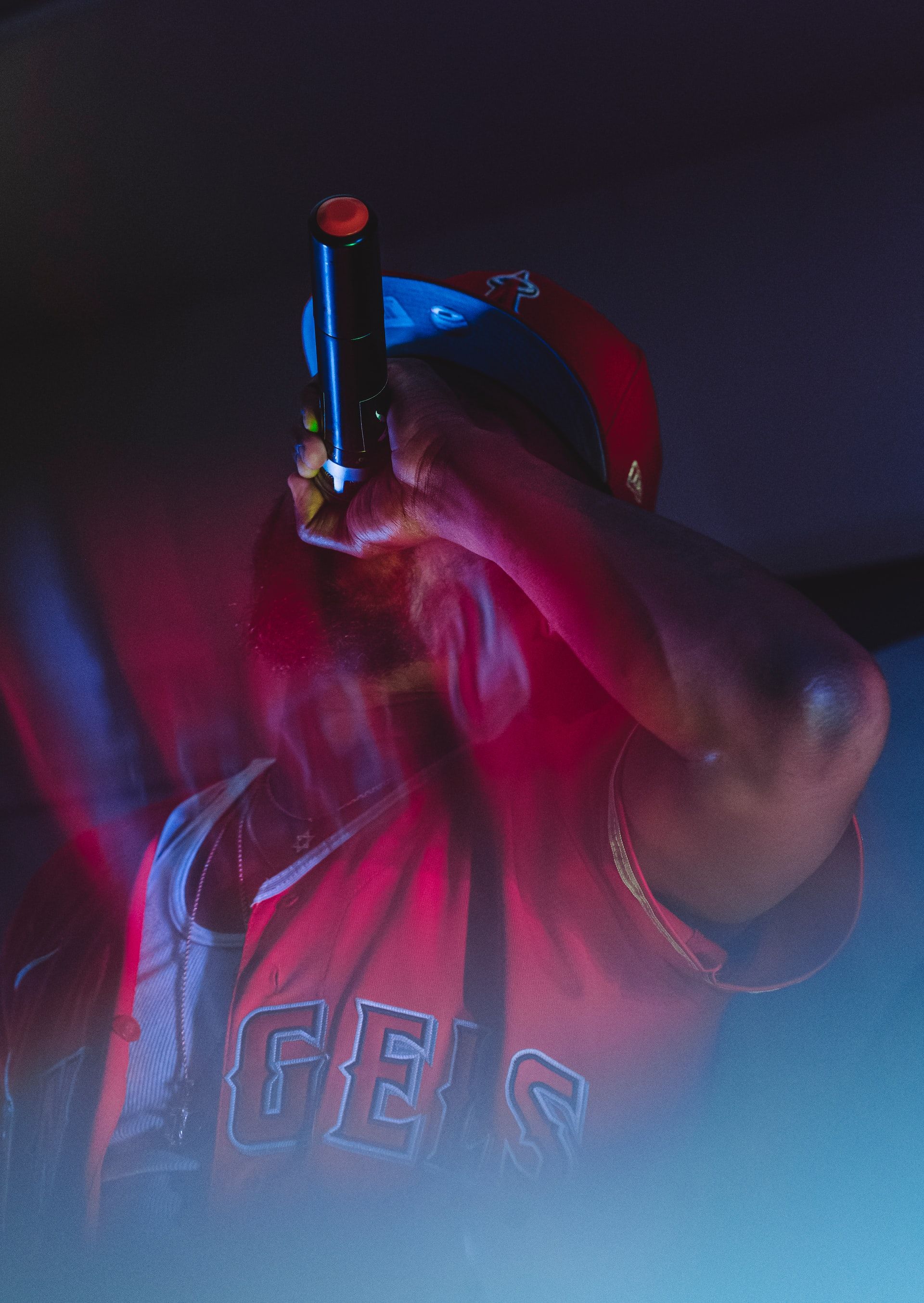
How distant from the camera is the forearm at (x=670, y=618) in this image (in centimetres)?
49

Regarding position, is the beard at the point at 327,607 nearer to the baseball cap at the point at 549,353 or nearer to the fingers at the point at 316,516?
the fingers at the point at 316,516

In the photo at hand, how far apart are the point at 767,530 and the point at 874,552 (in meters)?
0.16

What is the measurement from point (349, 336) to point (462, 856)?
1.95 feet

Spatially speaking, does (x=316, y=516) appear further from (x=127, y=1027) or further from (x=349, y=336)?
(x=127, y=1027)

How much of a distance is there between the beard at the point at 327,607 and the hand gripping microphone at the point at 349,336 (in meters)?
0.18

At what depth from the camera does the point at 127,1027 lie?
94 centimetres

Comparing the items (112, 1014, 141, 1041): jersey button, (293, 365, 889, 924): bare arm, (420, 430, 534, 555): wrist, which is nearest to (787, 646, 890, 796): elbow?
(293, 365, 889, 924): bare arm

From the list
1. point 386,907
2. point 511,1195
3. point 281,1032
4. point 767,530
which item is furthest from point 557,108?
point 511,1195

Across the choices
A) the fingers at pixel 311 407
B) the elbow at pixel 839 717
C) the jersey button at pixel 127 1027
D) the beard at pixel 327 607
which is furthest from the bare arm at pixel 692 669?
the jersey button at pixel 127 1027

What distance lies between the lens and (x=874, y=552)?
1134 millimetres

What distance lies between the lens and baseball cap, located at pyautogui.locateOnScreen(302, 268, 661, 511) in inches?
31.2

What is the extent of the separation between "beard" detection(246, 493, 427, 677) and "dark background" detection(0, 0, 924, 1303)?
0.32 metres

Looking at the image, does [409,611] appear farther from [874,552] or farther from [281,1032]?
[874,552]

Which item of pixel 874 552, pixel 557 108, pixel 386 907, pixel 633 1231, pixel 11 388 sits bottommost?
pixel 633 1231
